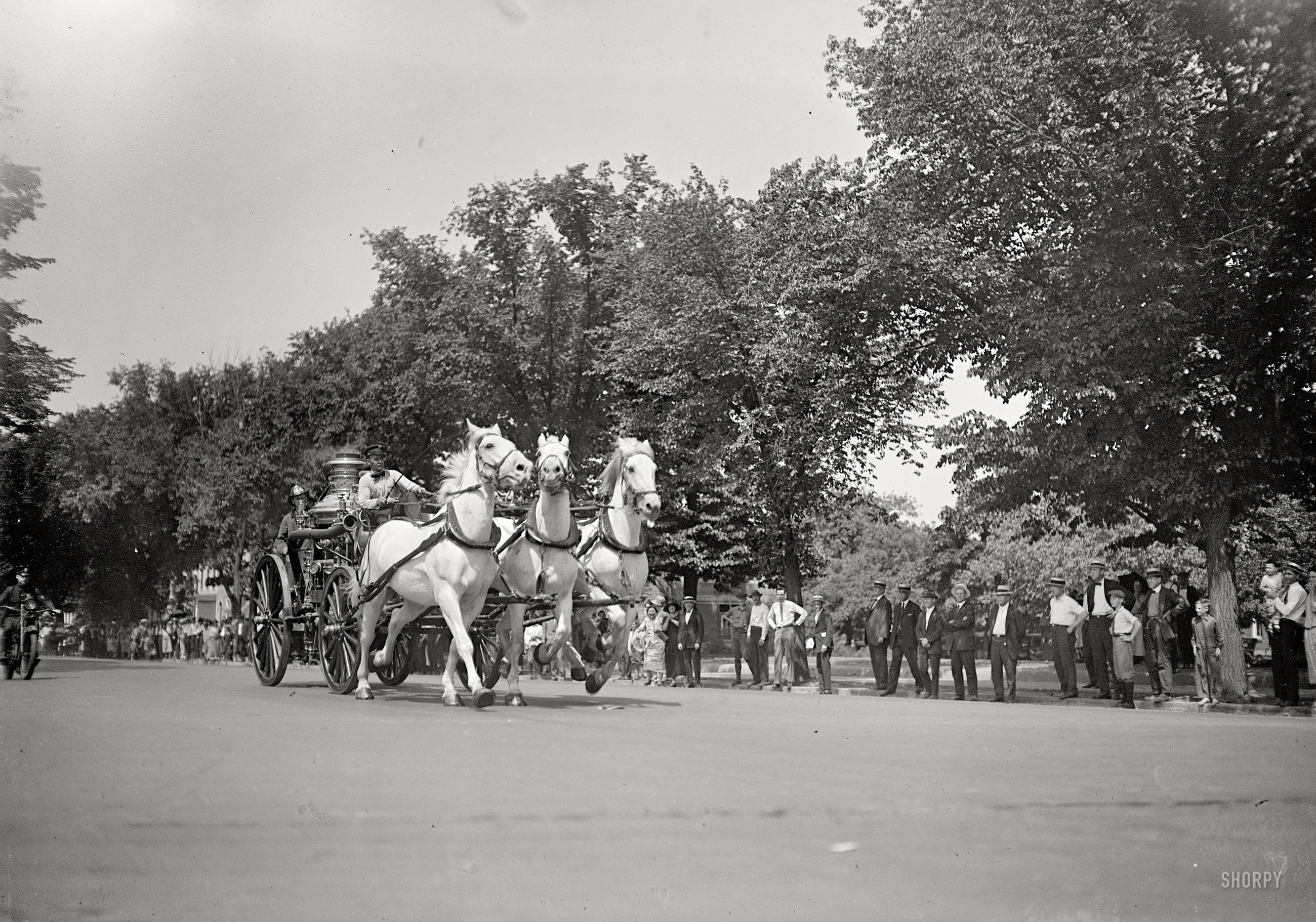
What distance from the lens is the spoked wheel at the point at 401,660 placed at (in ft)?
52.2

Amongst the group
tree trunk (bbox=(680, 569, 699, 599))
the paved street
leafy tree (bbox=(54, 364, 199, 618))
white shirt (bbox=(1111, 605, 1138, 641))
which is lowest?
the paved street

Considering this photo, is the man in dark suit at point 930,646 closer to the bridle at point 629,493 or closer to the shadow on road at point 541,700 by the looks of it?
the shadow on road at point 541,700

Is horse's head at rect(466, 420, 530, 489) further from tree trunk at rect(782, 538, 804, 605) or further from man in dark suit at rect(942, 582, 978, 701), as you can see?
tree trunk at rect(782, 538, 804, 605)

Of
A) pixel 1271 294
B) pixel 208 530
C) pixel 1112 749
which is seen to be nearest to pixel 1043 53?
pixel 1271 294

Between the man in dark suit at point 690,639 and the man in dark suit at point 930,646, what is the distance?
5200mm

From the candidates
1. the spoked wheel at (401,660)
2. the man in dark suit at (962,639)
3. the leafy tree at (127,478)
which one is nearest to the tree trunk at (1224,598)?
the man in dark suit at (962,639)

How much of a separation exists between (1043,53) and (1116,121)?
160 cm

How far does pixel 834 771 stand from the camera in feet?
26.3

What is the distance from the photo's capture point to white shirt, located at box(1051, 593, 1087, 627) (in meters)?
19.7

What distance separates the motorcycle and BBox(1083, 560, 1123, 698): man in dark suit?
15.7 m

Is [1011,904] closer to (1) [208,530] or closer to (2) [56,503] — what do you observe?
(2) [56,503]

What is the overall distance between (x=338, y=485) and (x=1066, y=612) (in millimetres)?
10962

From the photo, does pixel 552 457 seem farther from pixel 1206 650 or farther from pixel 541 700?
pixel 1206 650

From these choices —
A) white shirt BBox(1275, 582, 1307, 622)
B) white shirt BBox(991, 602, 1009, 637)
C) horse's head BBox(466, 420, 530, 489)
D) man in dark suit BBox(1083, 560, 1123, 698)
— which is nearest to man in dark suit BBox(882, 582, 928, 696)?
white shirt BBox(991, 602, 1009, 637)
